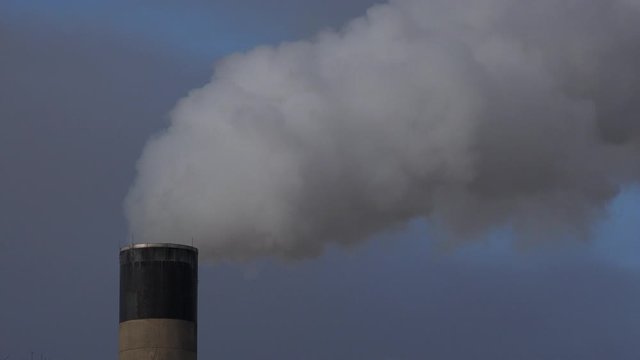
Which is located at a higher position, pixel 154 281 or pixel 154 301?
pixel 154 281

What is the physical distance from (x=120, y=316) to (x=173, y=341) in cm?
170

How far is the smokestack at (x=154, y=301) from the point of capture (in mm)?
45469

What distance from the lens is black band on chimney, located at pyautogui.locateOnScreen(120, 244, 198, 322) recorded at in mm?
45469

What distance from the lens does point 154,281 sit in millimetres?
45469

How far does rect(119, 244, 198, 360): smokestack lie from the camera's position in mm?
45469

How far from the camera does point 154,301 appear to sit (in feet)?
149

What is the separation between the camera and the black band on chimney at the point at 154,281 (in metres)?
45.5

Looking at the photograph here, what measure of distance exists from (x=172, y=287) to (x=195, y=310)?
1331 mm

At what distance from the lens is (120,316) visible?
46.2 m

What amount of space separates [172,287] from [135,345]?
1.83m

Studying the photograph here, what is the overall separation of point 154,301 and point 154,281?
532 millimetres

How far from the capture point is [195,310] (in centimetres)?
4666

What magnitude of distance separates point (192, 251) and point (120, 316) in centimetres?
262

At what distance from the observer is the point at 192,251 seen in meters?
46.2
